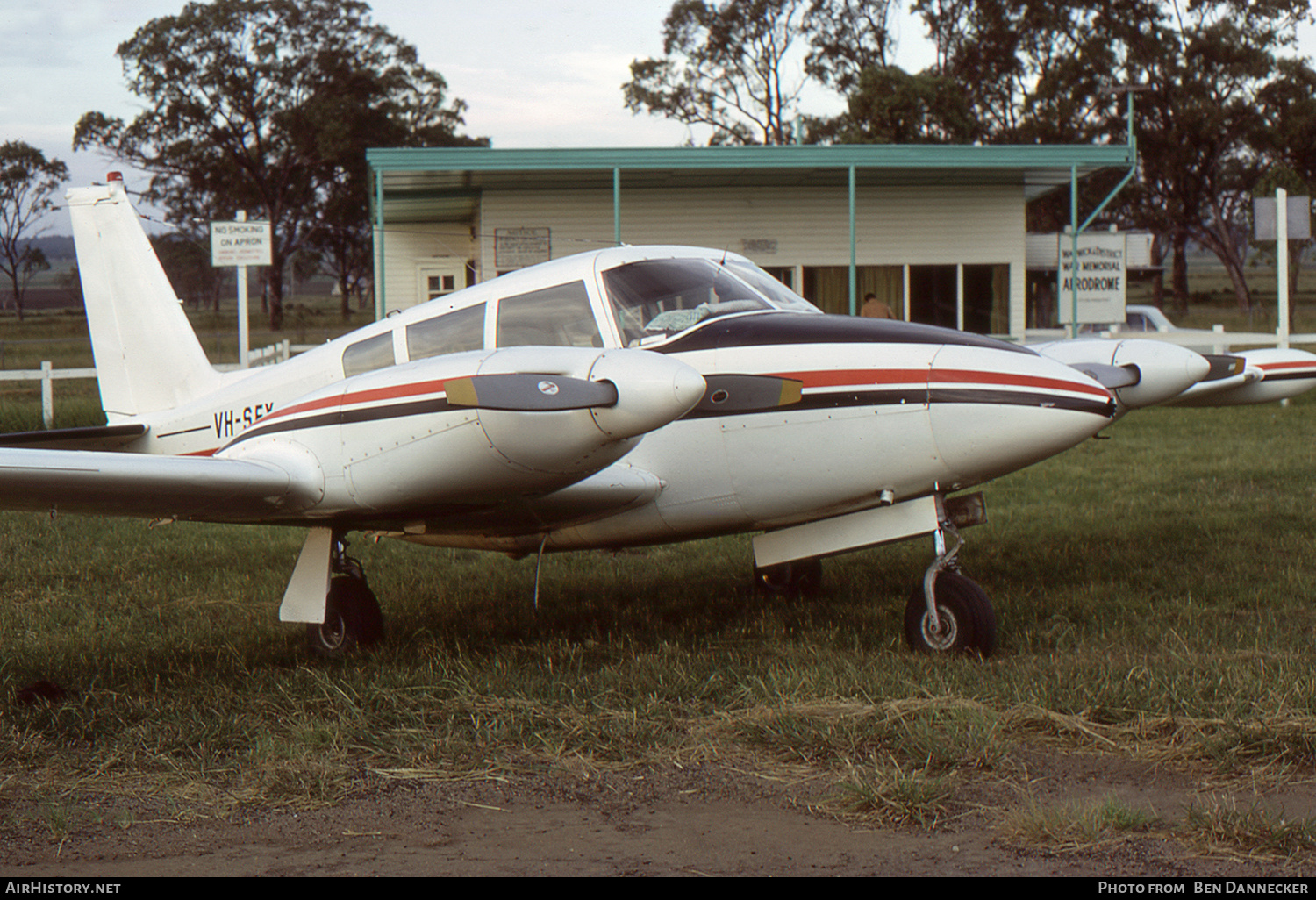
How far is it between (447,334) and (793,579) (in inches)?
122

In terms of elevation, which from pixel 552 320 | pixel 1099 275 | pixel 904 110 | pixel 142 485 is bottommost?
pixel 142 485

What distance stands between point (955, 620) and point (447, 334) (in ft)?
10.4

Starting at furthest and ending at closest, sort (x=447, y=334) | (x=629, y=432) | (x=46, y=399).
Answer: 1. (x=46, y=399)
2. (x=447, y=334)
3. (x=629, y=432)

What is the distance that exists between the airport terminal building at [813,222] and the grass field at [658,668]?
54.3ft

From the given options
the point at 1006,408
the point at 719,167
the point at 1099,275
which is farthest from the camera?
the point at 1099,275

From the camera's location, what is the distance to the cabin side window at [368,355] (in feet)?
23.2

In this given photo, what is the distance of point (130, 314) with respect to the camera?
8.95 meters

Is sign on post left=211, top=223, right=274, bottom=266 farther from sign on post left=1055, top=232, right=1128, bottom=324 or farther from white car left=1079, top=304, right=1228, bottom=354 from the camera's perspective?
sign on post left=1055, top=232, right=1128, bottom=324

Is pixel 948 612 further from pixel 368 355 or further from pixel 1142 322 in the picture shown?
pixel 1142 322

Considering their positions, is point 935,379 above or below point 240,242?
below

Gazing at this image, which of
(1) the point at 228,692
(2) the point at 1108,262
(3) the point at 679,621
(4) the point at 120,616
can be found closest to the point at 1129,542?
(3) the point at 679,621

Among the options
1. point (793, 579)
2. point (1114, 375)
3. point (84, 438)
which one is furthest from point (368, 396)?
point (1114, 375)

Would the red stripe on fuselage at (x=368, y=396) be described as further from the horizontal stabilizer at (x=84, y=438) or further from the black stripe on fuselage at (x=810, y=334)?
the horizontal stabilizer at (x=84, y=438)

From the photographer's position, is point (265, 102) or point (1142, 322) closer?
point (1142, 322)
